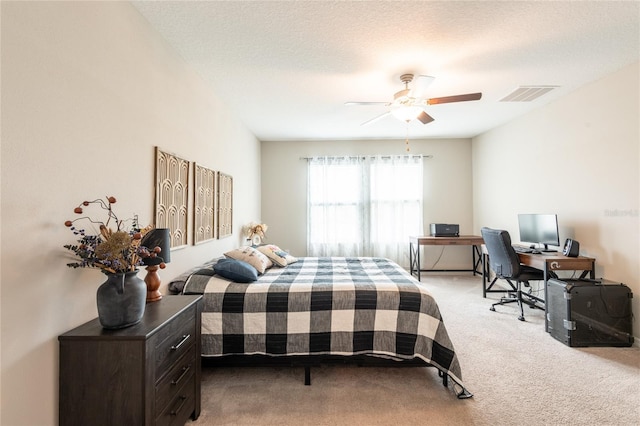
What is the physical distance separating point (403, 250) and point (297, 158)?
106 inches

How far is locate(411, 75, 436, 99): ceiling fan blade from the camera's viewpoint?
94.2 inches

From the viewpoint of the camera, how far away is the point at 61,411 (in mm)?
1189

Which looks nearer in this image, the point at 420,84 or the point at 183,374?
the point at 183,374

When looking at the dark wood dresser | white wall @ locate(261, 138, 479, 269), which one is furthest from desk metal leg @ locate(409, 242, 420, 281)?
the dark wood dresser

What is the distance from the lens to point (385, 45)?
226 centimetres

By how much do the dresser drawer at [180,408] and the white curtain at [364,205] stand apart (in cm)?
379

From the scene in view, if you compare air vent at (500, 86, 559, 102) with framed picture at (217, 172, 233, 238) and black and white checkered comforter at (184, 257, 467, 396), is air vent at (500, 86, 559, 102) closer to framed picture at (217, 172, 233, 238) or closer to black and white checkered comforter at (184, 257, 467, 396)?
black and white checkered comforter at (184, 257, 467, 396)

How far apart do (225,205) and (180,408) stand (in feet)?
7.68

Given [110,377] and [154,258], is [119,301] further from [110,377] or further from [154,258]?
[154,258]

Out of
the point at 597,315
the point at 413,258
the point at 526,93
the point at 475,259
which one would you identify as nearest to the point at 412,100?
the point at 526,93

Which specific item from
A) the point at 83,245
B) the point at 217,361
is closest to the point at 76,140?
the point at 83,245

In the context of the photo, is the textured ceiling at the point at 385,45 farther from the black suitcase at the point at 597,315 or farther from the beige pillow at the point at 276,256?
the black suitcase at the point at 597,315

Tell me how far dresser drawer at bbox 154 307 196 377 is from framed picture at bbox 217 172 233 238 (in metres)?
1.75

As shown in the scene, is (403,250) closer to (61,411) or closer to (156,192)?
(156,192)
